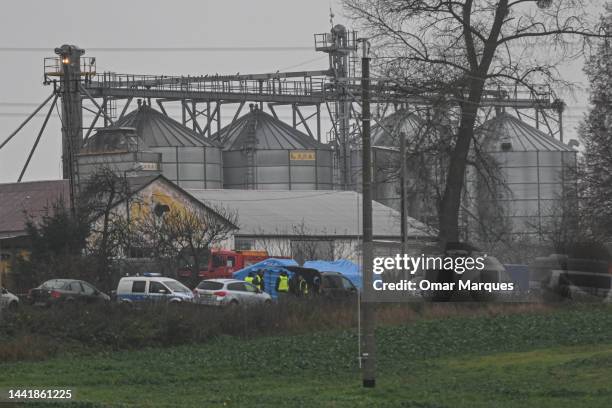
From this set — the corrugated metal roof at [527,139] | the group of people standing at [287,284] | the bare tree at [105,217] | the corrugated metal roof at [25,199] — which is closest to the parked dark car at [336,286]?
the group of people standing at [287,284]

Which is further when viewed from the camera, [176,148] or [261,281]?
[176,148]

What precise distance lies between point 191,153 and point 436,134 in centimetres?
4512

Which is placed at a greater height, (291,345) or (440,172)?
(440,172)

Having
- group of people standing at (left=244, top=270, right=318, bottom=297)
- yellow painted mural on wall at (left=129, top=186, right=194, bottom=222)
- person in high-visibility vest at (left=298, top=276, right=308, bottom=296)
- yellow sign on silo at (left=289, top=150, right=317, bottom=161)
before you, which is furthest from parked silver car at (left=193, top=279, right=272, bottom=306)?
yellow sign on silo at (left=289, top=150, right=317, bottom=161)

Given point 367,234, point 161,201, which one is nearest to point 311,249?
point 161,201

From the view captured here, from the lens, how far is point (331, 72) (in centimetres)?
8862

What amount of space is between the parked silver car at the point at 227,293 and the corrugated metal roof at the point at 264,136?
1546 inches

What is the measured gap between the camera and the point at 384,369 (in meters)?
31.9

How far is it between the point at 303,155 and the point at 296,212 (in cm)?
845

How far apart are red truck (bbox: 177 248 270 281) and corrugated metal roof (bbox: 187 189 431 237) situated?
1170cm

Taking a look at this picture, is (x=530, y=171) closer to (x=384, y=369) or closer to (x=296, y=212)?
(x=296, y=212)

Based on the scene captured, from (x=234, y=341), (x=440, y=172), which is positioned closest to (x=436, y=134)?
(x=440, y=172)

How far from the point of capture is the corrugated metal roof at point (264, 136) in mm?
88312

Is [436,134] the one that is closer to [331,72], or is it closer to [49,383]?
[49,383]
